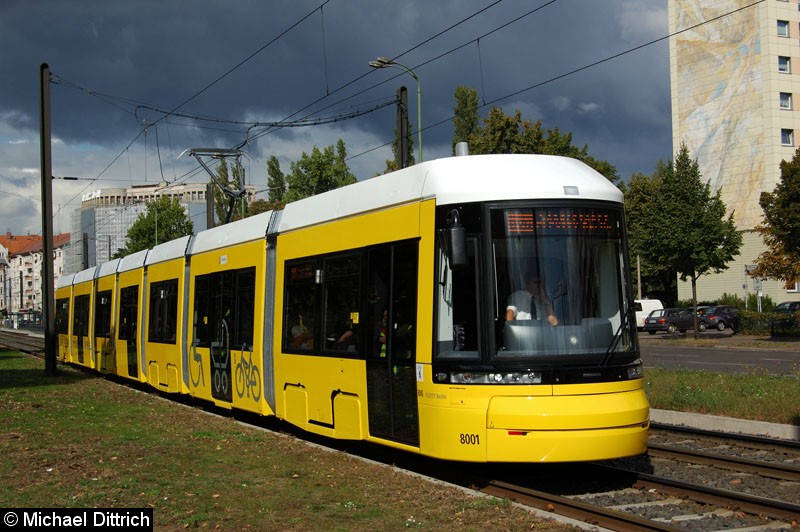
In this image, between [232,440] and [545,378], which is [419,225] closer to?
[545,378]

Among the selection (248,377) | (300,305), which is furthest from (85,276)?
(300,305)

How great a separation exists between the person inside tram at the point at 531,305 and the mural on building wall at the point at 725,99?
5449cm

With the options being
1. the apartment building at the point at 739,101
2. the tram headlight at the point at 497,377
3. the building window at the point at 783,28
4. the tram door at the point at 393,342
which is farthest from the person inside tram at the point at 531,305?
the building window at the point at 783,28

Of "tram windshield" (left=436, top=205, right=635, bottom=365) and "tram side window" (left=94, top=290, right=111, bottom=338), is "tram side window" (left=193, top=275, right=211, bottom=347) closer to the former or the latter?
"tram windshield" (left=436, top=205, right=635, bottom=365)

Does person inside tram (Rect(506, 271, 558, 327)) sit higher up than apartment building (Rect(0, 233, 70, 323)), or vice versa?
apartment building (Rect(0, 233, 70, 323))

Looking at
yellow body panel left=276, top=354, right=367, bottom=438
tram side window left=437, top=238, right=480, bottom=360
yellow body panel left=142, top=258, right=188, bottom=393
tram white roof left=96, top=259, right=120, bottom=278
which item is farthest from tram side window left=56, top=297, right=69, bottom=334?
tram side window left=437, top=238, right=480, bottom=360

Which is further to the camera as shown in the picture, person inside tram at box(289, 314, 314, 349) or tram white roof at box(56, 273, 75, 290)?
tram white roof at box(56, 273, 75, 290)

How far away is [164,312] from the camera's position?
18.2 meters

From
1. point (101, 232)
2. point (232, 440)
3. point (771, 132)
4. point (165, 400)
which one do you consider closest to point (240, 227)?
point (232, 440)

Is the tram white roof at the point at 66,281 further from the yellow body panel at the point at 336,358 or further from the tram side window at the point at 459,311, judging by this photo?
the tram side window at the point at 459,311

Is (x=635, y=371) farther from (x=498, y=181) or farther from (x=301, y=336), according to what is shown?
(x=301, y=336)

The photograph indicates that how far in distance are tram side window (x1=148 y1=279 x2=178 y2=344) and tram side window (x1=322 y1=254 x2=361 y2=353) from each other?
7025 mm

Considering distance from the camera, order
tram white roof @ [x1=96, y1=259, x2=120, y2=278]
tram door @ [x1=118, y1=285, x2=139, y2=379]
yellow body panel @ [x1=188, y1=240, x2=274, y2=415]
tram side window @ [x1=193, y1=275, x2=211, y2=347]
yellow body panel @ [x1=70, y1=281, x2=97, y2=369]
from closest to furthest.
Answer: yellow body panel @ [x1=188, y1=240, x2=274, y2=415] → tram side window @ [x1=193, y1=275, x2=211, y2=347] → tram door @ [x1=118, y1=285, x2=139, y2=379] → tram white roof @ [x1=96, y1=259, x2=120, y2=278] → yellow body panel @ [x1=70, y1=281, x2=97, y2=369]
